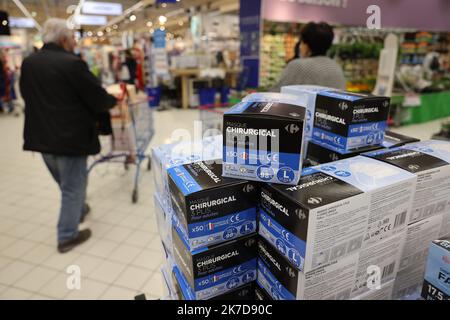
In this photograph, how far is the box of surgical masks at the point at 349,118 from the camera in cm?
125

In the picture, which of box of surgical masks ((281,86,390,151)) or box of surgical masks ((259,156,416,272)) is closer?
box of surgical masks ((259,156,416,272))

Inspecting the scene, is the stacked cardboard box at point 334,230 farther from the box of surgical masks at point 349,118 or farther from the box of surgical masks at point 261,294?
the box of surgical masks at point 349,118

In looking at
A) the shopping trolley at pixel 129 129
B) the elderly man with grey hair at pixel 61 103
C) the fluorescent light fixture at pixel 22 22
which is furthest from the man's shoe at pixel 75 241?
the fluorescent light fixture at pixel 22 22

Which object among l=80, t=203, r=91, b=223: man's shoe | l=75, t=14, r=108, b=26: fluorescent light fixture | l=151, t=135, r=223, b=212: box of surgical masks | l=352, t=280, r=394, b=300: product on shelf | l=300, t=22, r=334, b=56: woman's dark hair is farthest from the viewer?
l=75, t=14, r=108, b=26: fluorescent light fixture

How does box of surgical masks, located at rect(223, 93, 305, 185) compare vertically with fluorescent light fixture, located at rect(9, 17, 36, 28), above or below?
below

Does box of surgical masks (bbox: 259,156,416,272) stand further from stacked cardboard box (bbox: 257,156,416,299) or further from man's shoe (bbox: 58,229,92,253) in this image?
man's shoe (bbox: 58,229,92,253)

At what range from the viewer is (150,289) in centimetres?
248

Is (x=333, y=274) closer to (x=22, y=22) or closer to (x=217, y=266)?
(x=217, y=266)

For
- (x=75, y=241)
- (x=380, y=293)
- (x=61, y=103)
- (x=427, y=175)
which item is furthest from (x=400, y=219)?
(x=75, y=241)

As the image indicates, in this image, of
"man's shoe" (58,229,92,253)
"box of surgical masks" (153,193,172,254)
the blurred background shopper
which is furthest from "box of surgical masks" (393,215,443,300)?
→ "man's shoe" (58,229,92,253)

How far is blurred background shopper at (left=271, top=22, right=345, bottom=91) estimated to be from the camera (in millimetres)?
2252

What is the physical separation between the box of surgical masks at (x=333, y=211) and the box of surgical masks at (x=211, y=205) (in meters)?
0.06

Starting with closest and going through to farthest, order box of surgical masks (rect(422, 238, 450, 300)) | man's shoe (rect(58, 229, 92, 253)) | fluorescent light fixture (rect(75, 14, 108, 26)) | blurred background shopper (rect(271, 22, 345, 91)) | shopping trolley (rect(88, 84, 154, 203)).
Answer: box of surgical masks (rect(422, 238, 450, 300)) → blurred background shopper (rect(271, 22, 345, 91)) → man's shoe (rect(58, 229, 92, 253)) → shopping trolley (rect(88, 84, 154, 203)) → fluorescent light fixture (rect(75, 14, 108, 26))

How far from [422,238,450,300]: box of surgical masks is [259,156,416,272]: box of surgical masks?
0.15 metres
